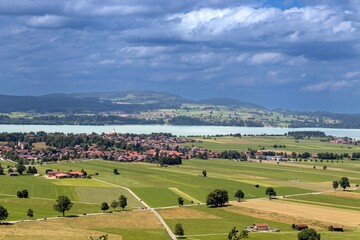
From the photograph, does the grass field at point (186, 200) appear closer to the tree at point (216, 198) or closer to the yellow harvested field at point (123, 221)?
the yellow harvested field at point (123, 221)

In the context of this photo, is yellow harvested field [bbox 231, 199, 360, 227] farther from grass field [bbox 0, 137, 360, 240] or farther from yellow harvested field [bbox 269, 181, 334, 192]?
yellow harvested field [bbox 269, 181, 334, 192]

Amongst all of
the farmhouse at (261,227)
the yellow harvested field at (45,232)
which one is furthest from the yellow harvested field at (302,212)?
the yellow harvested field at (45,232)

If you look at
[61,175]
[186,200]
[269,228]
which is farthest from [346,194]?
[61,175]

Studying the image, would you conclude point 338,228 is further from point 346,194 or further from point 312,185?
point 312,185

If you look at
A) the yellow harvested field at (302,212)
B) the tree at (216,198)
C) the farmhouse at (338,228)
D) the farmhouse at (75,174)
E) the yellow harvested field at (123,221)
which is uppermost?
the farmhouse at (75,174)

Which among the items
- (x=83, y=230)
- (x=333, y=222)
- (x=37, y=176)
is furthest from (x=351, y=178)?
(x=83, y=230)

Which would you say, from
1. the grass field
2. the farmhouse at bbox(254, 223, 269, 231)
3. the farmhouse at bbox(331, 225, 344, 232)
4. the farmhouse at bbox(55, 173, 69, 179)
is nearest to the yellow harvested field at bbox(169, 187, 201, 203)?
the grass field

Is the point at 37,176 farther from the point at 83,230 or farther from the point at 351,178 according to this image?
the point at 351,178
